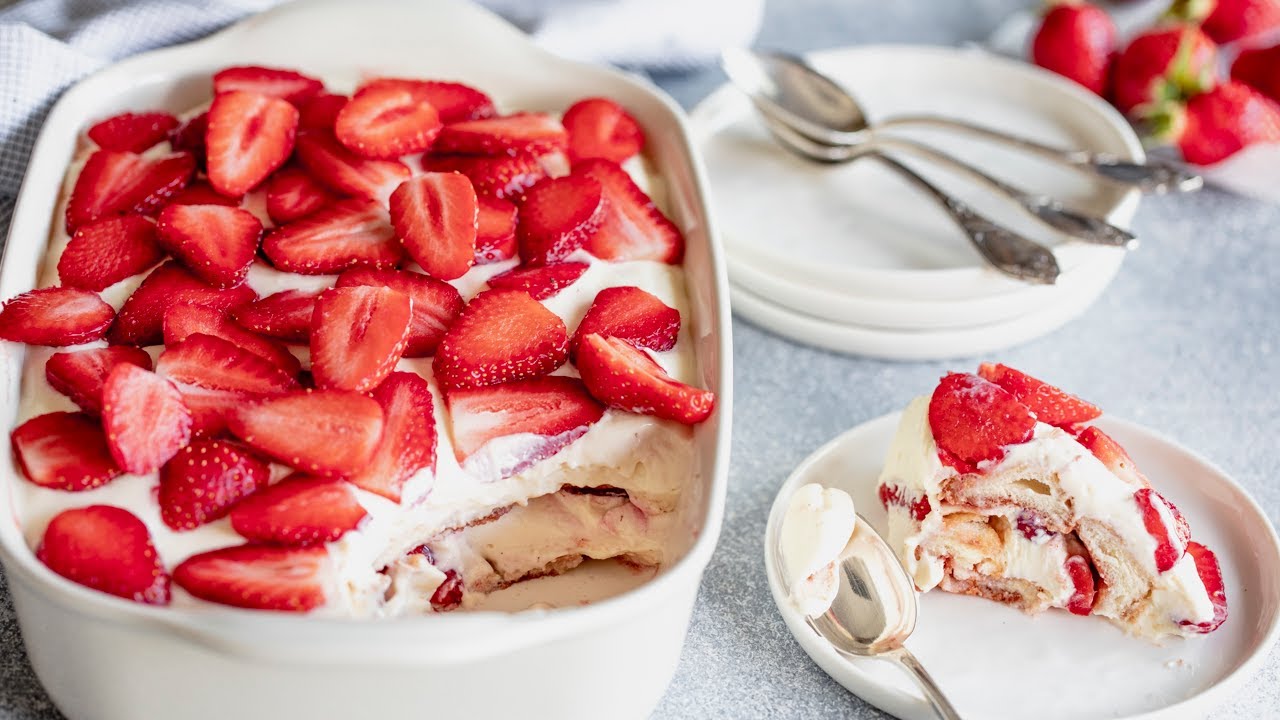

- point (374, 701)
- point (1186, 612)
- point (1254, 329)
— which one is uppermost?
point (374, 701)

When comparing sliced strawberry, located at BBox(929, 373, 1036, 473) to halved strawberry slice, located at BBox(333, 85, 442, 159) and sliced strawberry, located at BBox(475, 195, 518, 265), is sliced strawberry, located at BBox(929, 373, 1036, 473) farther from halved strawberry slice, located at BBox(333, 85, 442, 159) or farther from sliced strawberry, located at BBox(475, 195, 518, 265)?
halved strawberry slice, located at BBox(333, 85, 442, 159)

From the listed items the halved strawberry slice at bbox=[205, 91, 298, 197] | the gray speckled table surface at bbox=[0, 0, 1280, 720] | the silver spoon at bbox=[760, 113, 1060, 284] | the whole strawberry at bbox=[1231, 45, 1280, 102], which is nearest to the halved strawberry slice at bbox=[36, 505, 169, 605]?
the gray speckled table surface at bbox=[0, 0, 1280, 720]

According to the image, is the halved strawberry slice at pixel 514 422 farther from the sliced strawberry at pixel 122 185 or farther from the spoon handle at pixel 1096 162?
the spoon handle at pixel 1096 162

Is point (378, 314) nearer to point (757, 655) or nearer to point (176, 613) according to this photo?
point (176, 613)

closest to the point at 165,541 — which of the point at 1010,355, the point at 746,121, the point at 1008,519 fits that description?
the point at 1008,519

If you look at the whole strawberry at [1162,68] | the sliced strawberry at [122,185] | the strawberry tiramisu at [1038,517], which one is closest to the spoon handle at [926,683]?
the strawberry tiramisu at [1038,517]

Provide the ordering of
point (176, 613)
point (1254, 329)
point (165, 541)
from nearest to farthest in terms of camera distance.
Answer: point (176, 613), point (165, 541), point (1254, 329)
